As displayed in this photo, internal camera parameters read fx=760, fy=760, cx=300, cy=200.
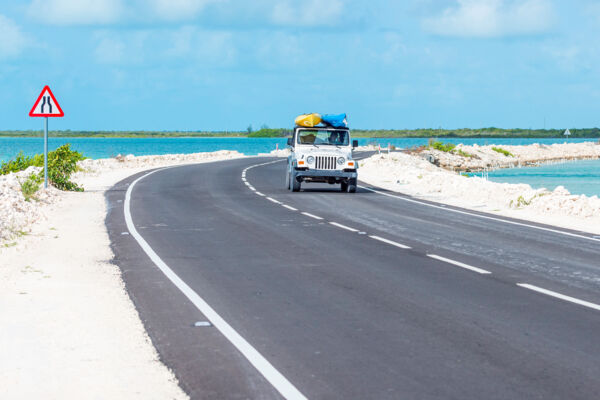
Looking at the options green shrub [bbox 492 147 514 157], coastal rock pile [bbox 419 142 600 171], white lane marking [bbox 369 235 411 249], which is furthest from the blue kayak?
green shrub [bbox 492 147 514 157]

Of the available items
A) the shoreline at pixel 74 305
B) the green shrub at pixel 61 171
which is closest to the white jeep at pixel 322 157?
the shoreline at pixel 74 305

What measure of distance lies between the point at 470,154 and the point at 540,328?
68672 mm

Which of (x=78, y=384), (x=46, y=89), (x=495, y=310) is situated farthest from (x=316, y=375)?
(x=46, y=89)

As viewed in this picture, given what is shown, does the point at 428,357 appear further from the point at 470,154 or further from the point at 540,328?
the point at 470,154

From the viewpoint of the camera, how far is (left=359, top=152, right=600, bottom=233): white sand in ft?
60.7

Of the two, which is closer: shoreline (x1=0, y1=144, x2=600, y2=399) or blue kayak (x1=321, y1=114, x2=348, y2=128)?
shoreline (x1=0, y1=144, x2=600, y2=399)

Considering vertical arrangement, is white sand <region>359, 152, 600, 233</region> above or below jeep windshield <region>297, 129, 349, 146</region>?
below

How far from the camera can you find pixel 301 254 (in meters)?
11.9

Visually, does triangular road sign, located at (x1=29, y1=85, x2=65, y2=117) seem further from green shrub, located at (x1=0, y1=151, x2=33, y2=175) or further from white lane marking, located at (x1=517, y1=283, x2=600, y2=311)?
white lane marking, located at (x1=517, y1=283, x2=600, y2=311)

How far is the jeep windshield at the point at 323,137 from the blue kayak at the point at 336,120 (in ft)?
0.66

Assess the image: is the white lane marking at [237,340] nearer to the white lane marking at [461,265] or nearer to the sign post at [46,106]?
the white lane marking at [461,265]

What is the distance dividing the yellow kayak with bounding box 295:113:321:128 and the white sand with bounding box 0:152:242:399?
12.4 metres

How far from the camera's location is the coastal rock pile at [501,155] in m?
65.8

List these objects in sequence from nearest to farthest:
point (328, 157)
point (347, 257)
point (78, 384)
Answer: point (78, 384) → point (347, 257) → point (328, 157)
